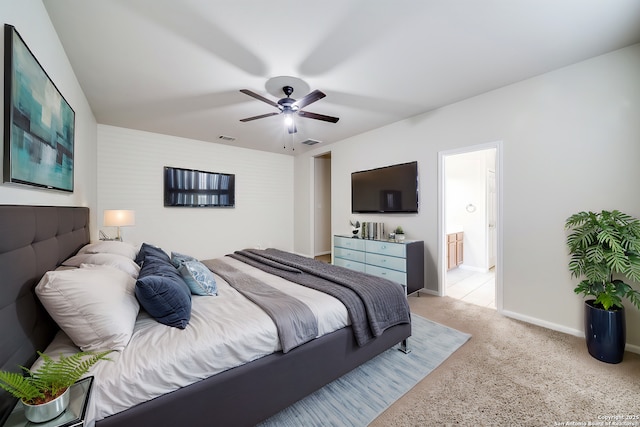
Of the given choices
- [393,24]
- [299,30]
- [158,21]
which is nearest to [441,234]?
[393,24]

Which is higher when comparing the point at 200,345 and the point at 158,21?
the point at 158,21

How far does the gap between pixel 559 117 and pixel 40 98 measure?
4.23 m

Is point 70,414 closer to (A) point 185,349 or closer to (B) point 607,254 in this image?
(A) point 185,349

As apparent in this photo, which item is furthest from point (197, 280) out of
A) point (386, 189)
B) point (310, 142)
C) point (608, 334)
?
point (310, 142)

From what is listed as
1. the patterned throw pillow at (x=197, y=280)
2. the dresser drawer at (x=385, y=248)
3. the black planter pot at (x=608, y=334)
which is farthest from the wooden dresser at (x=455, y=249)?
the patterned throw pillow at (x=197, y=280)

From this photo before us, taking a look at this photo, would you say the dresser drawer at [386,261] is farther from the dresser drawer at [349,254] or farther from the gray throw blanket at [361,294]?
the gray throw blanket at [361,294]

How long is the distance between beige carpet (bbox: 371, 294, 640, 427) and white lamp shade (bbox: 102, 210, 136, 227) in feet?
12.4

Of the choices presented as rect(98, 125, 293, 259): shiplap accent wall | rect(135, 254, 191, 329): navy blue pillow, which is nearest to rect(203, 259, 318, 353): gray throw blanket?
rect(135, 254, 191, 329): navy blue pillow

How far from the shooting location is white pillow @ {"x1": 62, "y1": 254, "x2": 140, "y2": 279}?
1628 mm

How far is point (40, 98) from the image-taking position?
1.49m

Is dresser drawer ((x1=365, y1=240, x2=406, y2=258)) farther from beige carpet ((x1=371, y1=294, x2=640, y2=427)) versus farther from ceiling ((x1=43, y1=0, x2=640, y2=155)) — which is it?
ceiling ((x1=43, y1=0, x2=640, y2=155))

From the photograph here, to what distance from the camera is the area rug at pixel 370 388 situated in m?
1.56

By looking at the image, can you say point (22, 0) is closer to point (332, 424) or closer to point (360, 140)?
point (332, 424)

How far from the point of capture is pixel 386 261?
3.68m
